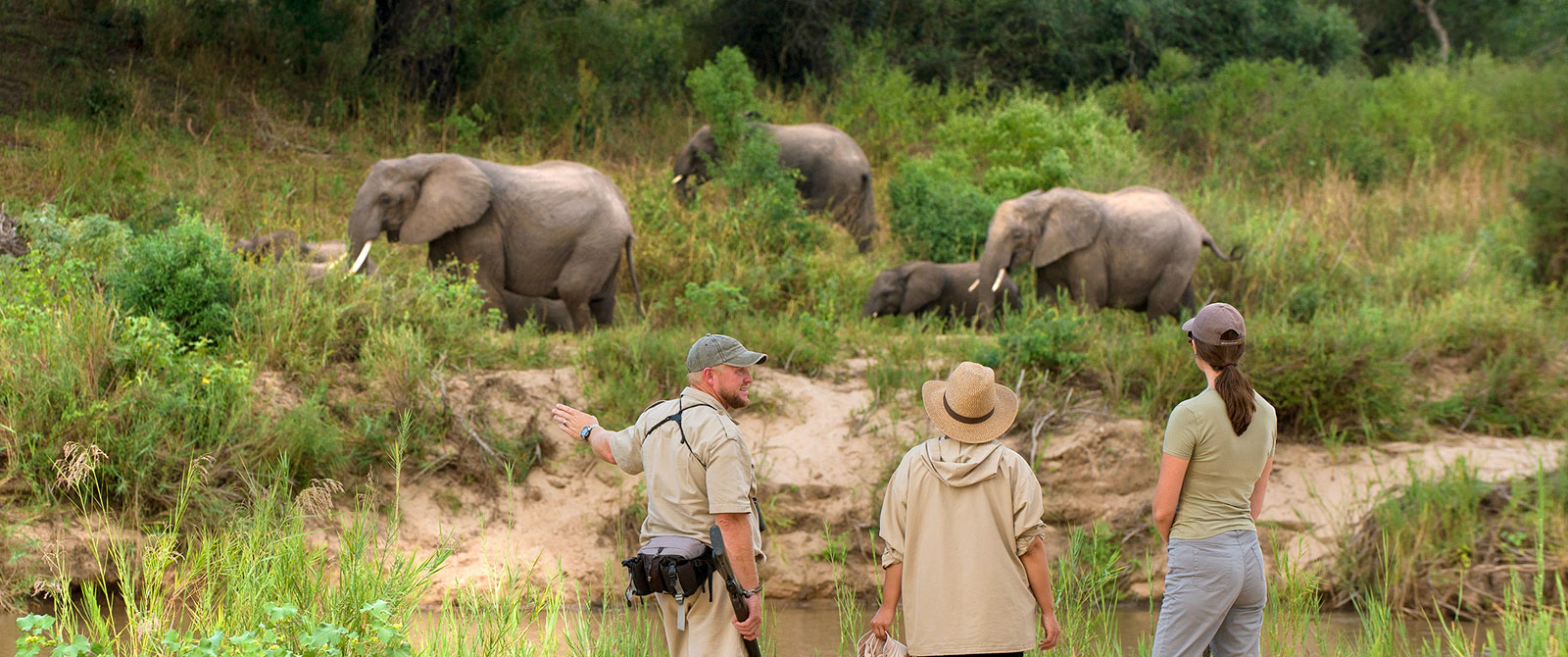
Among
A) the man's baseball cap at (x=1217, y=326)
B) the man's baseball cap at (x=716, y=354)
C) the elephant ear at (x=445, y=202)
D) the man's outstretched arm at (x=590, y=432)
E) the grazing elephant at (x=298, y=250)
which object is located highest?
the man's baseball cap at (x=1217, y=326)

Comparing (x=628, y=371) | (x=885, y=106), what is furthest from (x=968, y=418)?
(x=885, y=106)

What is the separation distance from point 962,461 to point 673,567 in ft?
3.09

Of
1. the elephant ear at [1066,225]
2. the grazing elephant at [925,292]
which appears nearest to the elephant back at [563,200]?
the grazing elephant at [925,292]

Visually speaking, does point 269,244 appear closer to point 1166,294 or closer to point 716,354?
point 1166,294

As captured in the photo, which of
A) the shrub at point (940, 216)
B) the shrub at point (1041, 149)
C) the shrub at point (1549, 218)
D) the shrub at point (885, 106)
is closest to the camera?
the shrub at point (1549, 218)

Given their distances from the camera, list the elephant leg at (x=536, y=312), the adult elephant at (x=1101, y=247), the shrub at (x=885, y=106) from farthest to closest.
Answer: the shrub at (x=885, y=106) → the adult elephant at (x=1101, y=247) → the elephant leg at (x=536, y=312)

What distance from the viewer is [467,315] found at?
33.2ft

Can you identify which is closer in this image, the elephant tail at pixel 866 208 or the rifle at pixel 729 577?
the rifle at pixel 729 577

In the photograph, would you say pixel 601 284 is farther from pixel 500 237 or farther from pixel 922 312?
pixel 922 312

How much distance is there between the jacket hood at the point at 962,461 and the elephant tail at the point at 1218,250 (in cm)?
882

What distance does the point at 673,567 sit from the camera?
175 inches

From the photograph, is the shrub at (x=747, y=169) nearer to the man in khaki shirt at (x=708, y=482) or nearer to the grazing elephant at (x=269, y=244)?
the grazing elephant at (x=269, y=244)

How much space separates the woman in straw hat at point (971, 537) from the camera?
430 cm

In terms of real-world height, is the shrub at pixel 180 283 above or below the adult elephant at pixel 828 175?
above
